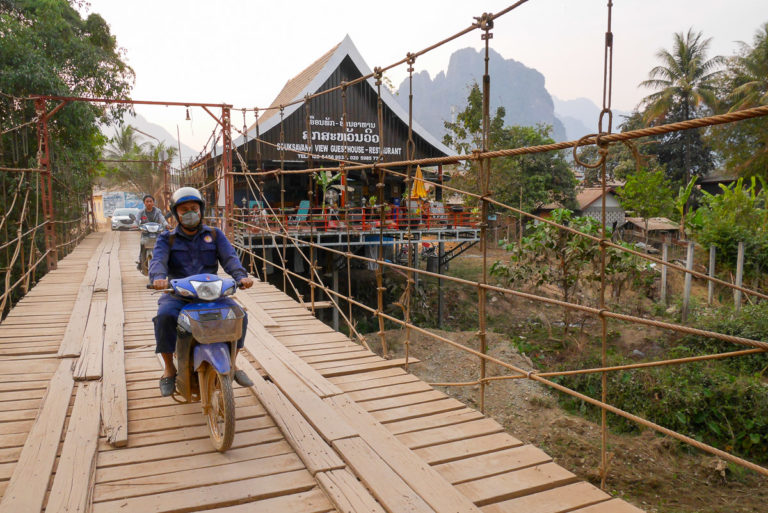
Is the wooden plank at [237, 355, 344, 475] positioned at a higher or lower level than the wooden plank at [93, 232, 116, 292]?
lower

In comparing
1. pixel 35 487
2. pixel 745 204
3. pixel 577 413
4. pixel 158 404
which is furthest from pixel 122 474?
pixel 745 204

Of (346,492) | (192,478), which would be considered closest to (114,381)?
(192,478)

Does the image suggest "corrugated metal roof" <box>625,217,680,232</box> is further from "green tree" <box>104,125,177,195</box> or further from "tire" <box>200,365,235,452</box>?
"green tree" <box>104,125,177,195</box>

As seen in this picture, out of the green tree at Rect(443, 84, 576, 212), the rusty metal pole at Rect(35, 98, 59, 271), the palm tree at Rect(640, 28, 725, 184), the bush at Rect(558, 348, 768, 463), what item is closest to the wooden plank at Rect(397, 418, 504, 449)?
the bush at Rect(558, 348, 768, 463)

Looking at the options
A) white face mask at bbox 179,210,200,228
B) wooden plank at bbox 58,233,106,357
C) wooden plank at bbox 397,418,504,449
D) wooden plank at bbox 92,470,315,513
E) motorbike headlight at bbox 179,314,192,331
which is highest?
white face mask at bbox 179,210,200,228

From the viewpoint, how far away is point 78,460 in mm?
2098

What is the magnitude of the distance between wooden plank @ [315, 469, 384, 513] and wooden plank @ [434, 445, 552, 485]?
0.32m

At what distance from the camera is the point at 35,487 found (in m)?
1.92

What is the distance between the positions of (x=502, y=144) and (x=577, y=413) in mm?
12512

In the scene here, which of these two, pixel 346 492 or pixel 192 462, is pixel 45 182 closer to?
pixel 192 462

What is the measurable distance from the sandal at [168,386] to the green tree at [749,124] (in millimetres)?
13400

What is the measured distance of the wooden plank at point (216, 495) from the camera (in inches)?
72.9

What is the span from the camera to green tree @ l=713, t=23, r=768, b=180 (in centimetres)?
1301

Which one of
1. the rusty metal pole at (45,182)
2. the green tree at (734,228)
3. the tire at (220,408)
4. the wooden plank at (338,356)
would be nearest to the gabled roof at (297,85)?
the rusty metal pole at (45,182)
